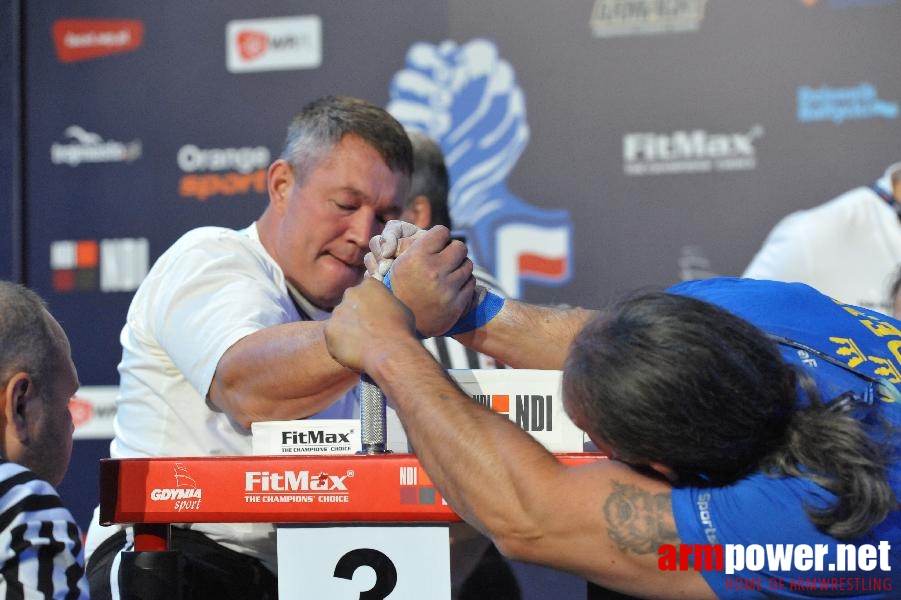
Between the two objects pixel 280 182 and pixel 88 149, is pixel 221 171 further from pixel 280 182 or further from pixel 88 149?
pixel 280 182

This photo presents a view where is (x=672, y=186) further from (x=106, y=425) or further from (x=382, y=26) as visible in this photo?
(x=106, y=425)

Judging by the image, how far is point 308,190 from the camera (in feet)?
7.35

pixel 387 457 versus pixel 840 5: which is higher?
pixel 840 5

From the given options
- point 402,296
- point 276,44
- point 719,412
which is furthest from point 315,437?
point 276,44

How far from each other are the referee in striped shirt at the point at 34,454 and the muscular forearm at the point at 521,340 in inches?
28.5

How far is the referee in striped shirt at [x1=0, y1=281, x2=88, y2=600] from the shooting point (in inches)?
52.4

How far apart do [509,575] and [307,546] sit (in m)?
0.62

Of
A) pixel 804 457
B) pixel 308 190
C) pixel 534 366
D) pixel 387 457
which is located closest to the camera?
pixel 804 457

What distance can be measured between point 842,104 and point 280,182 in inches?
86.3

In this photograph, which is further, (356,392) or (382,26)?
(382,26)

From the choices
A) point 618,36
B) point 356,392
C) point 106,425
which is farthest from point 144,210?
point 356,392

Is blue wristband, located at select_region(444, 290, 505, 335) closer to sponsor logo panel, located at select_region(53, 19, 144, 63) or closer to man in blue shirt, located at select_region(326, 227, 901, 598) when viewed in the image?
man in blue shirt, located at select_region(326, 227, 901, 598)

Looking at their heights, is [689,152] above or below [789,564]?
above

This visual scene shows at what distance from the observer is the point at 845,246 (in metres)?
3.75
